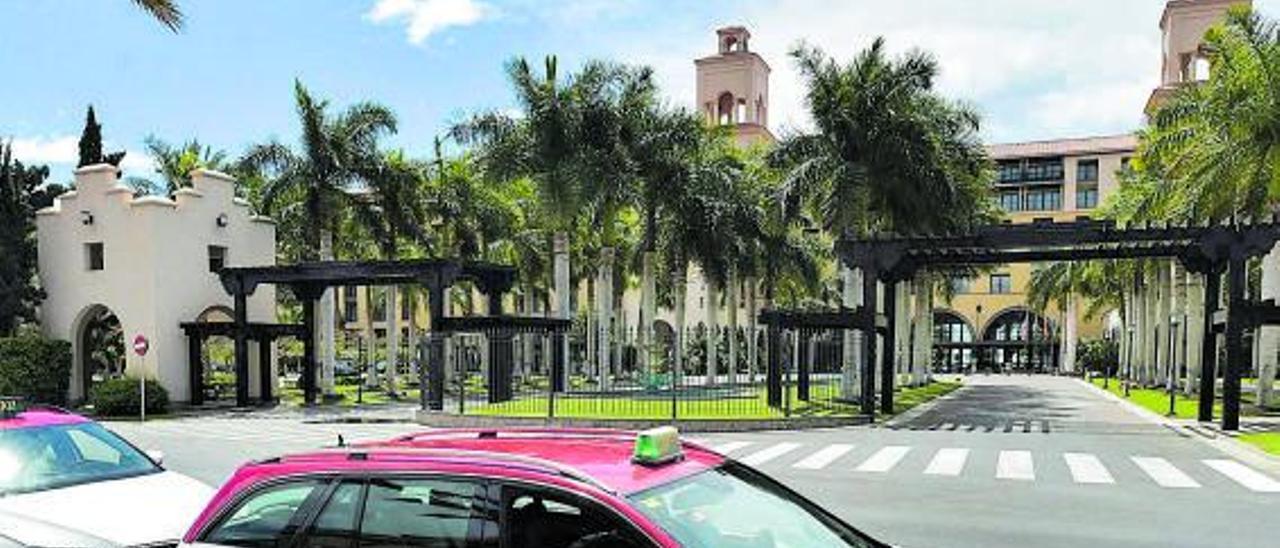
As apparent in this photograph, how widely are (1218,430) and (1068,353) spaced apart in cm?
6759

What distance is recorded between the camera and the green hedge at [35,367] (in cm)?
3366

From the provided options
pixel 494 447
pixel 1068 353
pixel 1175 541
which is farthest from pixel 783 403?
pixel 1068 353

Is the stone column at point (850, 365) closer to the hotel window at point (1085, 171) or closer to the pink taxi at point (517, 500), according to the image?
the pink taxi at point (517, 500)

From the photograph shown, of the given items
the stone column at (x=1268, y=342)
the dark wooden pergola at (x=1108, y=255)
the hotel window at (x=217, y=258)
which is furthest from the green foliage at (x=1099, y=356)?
the hotel window at (x=217, y=258)

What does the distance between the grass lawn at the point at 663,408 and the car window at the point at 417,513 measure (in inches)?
832

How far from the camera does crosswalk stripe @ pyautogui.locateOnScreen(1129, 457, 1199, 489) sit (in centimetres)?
1507

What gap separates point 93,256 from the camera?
120 ft

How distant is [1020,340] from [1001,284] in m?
5.66

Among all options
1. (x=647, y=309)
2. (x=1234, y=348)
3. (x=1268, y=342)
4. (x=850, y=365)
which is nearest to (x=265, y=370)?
(x=647, y=309)

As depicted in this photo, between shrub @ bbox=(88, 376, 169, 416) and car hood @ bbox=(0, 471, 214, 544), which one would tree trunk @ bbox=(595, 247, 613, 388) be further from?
car hood @ bbox=(0, 471, 214, 544)

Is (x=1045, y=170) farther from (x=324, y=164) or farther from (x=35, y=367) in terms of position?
(x=35, y=367)

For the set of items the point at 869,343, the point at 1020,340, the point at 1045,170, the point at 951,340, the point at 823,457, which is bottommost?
the point at 951,340

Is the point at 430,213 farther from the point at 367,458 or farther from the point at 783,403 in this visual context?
the point at 367,458

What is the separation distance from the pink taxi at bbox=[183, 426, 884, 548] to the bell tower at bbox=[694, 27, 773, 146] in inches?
3304
